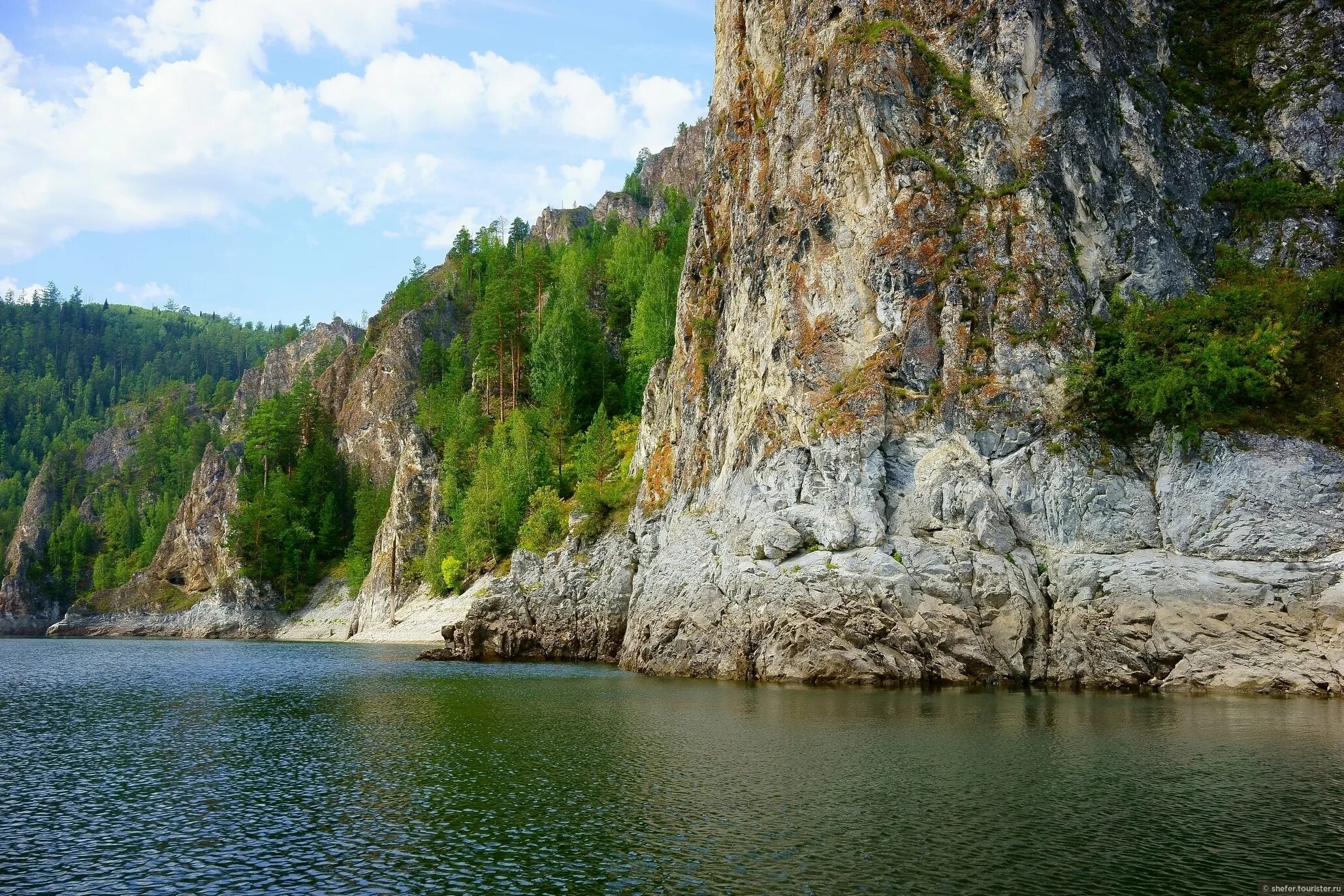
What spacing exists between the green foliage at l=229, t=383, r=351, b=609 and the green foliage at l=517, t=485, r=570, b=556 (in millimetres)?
45392

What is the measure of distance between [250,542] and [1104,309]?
315 ft

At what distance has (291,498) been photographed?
383ft

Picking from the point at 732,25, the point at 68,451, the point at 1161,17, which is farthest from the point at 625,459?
the point at 68,451

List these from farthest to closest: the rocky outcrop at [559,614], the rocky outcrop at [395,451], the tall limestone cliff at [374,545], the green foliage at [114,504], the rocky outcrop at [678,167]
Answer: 1. the rocky outcrop at [678,167]
2. the green foliage at [114,504]
3. the tall limestone cliff at [374,545]
4. the rocky outcrop at [395,451]
5. the rocky outcrop at [559,614]

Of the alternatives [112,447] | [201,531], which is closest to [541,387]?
[201,531]

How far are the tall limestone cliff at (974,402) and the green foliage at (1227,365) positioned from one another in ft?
4.50

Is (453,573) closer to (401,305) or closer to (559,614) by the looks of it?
(559,614)

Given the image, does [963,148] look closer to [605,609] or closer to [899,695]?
[899,695]

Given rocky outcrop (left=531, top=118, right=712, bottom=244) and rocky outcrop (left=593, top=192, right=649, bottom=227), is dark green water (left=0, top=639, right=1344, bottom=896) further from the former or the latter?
rocky outcrop (left=593, top=192, right=649, bottom=227)

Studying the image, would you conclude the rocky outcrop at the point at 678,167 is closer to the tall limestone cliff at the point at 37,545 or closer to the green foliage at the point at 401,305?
the green foliage at the point at 401,305

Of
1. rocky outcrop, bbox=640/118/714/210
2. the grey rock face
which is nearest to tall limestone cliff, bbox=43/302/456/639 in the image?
rocky outcrop, bbox=640/118/714/210

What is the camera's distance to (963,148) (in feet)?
179

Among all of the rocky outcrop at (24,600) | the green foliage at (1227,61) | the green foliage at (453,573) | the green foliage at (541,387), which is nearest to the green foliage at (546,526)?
the green foliage at (541,387)

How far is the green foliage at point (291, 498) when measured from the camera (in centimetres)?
11256
